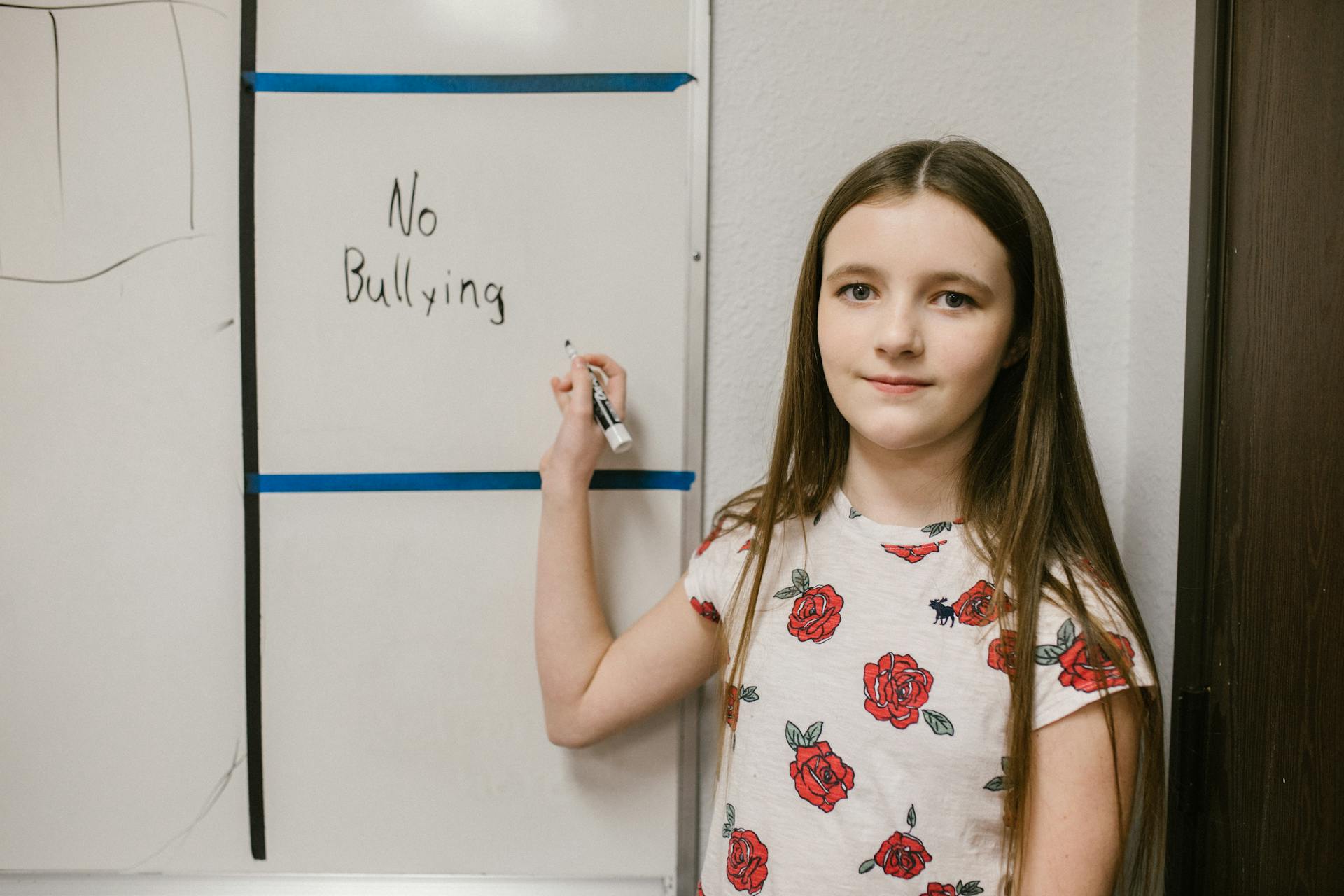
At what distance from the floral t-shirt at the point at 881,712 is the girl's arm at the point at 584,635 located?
84mm

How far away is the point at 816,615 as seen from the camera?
1.93 ft

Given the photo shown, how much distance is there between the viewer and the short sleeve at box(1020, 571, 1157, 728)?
0.51 metres

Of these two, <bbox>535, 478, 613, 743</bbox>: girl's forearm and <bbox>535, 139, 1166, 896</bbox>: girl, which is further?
<bbox>535, 478, 613, 743</bbox>: girl's forearm

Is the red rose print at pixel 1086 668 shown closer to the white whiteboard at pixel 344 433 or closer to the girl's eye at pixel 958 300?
the girl's eye at pixel 958 300

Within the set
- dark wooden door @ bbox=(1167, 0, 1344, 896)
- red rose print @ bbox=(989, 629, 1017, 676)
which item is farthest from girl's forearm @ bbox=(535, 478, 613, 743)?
dark wooden door @ bbox=(1167, 0, 1344, 896)

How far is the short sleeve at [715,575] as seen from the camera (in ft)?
2.13

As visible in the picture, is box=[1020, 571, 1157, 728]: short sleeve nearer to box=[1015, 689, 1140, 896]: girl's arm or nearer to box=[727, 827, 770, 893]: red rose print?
box=[1015, 689, 1140, 896]: girl's arm

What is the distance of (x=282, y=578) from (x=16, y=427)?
0.92ft

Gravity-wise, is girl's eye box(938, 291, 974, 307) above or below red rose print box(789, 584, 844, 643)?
above

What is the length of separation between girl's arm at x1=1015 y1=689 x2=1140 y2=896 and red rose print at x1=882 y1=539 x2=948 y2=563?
0.13 meters

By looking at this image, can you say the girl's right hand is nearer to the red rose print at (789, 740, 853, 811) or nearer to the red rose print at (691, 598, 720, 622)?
the red rose print at (691, 598, 720, 622)

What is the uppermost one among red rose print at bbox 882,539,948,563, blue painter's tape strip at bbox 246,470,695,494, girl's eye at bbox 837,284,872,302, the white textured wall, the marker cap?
the white textured wall

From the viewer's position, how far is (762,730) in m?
0.59

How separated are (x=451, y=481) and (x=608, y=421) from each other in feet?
0.56
